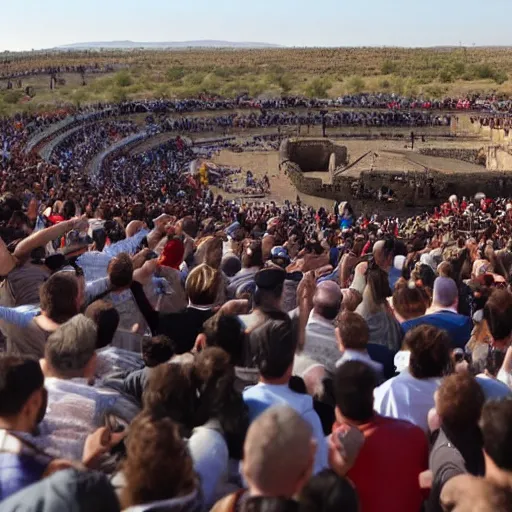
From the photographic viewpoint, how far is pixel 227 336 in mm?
4711

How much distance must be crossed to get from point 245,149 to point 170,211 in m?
31.4

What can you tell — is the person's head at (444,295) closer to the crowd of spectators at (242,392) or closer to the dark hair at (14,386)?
the crowd of spectators at (242,392)

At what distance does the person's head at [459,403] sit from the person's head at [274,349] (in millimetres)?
866

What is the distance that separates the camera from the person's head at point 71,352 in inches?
165

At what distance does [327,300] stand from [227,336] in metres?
1.09

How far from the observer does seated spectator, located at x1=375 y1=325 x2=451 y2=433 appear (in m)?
4.40

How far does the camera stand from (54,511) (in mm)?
2830

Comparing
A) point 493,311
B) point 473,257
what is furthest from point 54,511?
point 473,257

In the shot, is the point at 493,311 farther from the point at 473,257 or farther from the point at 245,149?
the point at 245,149

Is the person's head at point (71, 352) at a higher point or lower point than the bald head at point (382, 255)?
higher

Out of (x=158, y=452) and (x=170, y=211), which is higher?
(x=158, y=452)

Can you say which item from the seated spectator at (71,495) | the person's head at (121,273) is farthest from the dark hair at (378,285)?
the seated spectator at (71,495)

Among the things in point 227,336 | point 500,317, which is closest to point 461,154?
point 500,317

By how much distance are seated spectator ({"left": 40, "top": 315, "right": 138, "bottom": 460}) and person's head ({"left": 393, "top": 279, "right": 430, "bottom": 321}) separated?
2.57 m
